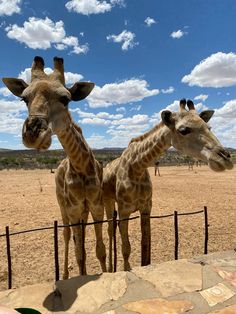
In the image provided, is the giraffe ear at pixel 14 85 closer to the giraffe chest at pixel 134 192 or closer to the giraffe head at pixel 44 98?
the giraffe head at pixel 44 98

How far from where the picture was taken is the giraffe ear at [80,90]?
5270 mm

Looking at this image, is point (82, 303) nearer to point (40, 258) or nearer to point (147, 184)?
point (147, 184)

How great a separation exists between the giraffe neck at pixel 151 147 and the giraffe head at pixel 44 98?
158cm

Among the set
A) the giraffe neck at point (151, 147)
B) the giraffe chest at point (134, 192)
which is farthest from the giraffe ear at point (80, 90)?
the giraffe chest at point (134, 192)

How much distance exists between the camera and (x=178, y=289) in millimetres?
4445

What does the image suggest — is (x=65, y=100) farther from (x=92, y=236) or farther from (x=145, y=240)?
(x=92, y=236)

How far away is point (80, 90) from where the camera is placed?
532 centimetres

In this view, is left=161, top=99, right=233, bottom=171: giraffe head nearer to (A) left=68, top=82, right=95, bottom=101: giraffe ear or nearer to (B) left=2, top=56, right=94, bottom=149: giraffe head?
(A) left=68, top=82, right=95, bottom=101: giraffe ear

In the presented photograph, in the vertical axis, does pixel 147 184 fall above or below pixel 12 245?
above

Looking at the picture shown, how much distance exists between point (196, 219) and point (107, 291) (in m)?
9.59

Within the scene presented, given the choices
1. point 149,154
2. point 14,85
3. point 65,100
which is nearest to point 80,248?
point 149,154

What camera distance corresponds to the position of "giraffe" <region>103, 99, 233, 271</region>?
557cm

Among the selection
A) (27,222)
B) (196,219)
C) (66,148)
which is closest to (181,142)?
(66,148)

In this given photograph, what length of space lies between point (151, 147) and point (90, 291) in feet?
9.16
